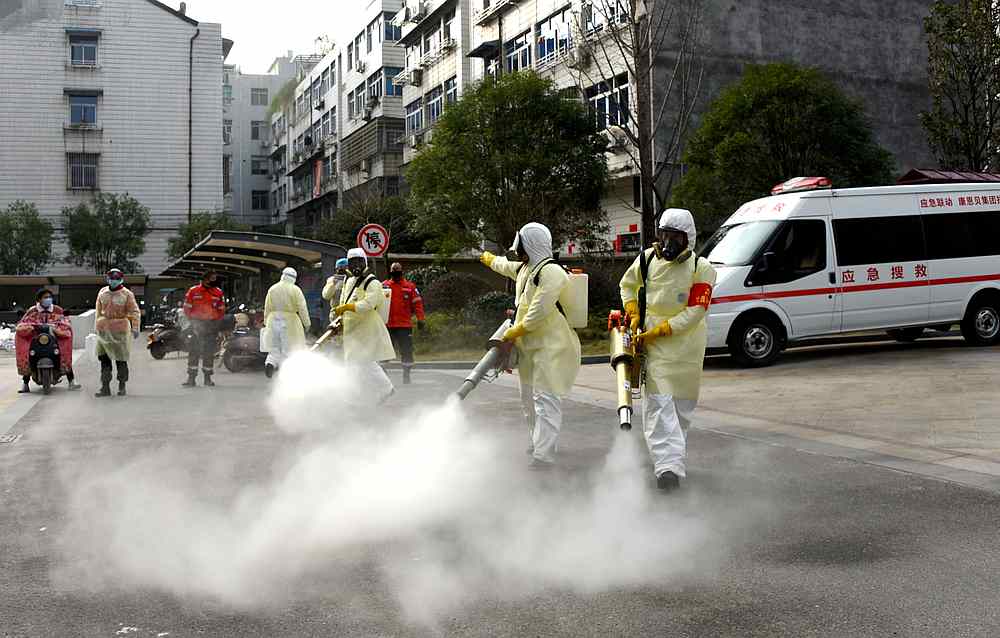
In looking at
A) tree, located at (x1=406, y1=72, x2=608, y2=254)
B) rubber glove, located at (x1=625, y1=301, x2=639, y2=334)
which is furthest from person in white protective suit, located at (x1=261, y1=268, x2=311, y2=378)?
tree, located at (x1=406, y1=72, x2=608, y2=254)

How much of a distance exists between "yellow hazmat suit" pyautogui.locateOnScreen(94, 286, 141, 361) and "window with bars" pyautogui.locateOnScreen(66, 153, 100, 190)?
40.4 meters

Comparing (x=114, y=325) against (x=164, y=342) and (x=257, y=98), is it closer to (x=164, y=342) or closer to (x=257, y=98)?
(x=164, y=342)

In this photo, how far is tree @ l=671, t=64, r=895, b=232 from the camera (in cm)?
2191

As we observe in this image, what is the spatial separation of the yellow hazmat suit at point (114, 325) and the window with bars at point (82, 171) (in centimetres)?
4037

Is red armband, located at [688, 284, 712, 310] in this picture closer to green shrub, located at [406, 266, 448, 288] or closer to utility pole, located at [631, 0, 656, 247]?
utility pole, located at [631, 0, 656, 247]

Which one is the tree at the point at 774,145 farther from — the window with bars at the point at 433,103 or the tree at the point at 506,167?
the window with bars at the point at 433,103

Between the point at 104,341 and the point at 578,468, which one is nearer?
the point at 578,468

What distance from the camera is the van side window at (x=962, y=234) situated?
15719 millimetres

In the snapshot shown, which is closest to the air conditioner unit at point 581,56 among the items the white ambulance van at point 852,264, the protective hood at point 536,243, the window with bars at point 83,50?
the white ambulance van at point 852,264

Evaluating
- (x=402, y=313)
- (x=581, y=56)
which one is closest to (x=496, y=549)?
(x=402, y=313)

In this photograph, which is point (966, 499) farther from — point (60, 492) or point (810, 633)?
point (60, 492)

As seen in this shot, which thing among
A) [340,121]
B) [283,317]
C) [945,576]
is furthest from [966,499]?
[340,121]

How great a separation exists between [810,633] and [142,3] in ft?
177

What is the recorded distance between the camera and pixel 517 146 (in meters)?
25.4
